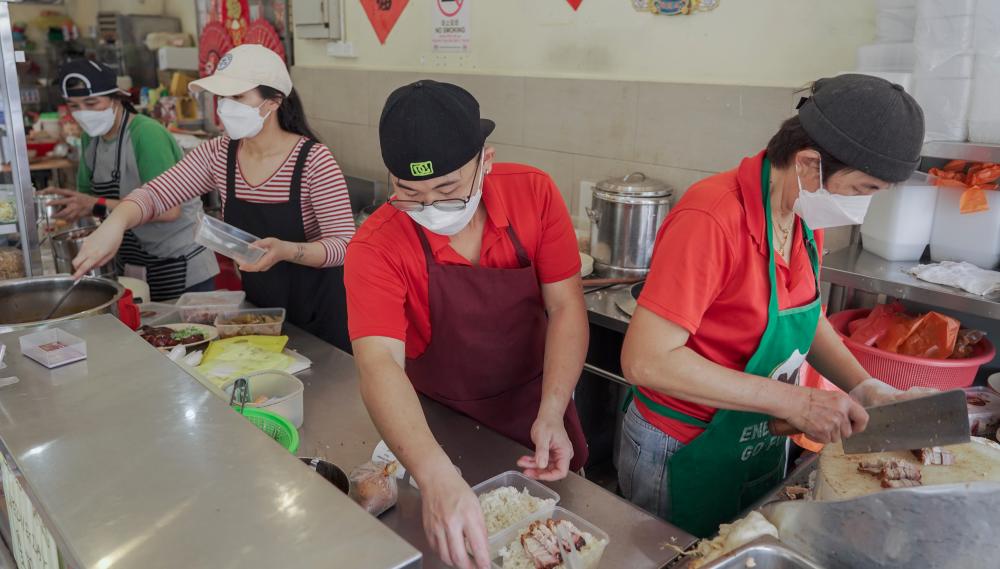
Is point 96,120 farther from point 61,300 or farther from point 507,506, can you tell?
point 507,506

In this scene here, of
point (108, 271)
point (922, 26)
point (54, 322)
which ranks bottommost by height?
point (108, 271)

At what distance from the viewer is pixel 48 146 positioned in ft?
22.5

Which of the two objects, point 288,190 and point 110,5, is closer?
point 288,190

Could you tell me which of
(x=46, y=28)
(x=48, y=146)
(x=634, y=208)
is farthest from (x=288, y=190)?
(x=46, y=28)

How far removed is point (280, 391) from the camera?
5.89ft

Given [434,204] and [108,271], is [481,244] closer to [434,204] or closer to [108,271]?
[434,204]

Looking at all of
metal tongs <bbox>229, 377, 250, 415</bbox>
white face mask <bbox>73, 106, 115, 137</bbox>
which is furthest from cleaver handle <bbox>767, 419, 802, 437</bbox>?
white face mask <bbox>73, 106, 115, 137</bbox>

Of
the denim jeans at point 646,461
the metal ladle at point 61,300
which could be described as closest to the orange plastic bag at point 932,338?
the denim jeans at point 646,461

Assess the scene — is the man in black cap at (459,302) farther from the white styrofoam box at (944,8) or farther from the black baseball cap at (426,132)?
the white styrofoam box at (944,8)

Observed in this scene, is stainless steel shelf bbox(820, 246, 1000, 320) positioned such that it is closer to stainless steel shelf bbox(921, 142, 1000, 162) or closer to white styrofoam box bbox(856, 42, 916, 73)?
stainless steel shelf bbox(921, 142, 1000, 162)

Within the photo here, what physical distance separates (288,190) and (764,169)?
1629 mm

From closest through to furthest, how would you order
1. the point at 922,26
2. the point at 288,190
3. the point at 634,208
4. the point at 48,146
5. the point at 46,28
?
the point at 922,26
the point at 288,190
the point at 634,208
the point at 48,146
the point at 46,28

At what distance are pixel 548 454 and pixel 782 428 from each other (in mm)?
541

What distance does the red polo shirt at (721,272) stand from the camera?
1446 mm
